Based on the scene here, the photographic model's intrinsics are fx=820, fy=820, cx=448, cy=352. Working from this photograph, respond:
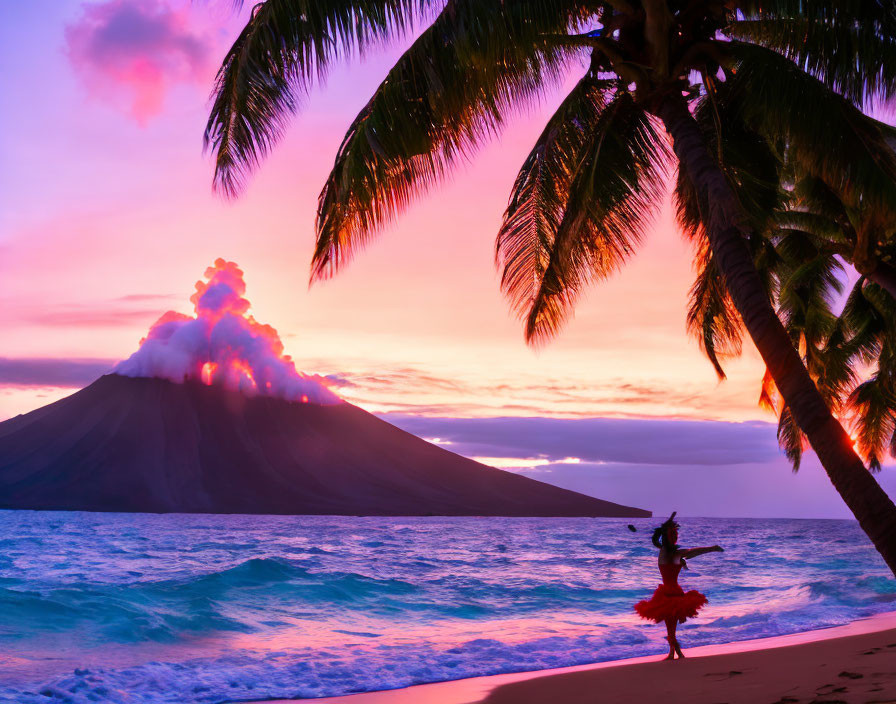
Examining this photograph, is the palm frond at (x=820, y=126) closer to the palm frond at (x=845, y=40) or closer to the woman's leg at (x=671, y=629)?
the palm frond at (x=845, y=40)

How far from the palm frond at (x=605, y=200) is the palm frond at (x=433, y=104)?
801 millimetres

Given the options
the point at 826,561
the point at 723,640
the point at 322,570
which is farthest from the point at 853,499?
the point at 826,561

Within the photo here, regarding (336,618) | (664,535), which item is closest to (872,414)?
(336,618)

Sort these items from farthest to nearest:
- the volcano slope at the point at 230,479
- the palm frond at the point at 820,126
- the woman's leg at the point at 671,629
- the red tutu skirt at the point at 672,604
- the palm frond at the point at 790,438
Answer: the volcano slope at the point at 230,479 < the palm frond at the point at 790,438 < the woman's leg at the point at 671,629 < the red tutu skirt at the point at 672,604 < the palm frond at the point at 820,126

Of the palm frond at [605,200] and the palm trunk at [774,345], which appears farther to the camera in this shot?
the palm frond at [605,200]

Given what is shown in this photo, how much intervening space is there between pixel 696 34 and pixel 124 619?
1487cm

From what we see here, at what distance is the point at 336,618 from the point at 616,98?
12.7m

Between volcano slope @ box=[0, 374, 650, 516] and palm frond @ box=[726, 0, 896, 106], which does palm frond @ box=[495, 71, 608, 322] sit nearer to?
palm frond @ box=[726, 0, 896, 106]

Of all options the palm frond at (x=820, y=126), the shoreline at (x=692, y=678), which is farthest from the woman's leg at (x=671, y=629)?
the palm frond at (x=820, y=126)

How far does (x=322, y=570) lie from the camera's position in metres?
26.3

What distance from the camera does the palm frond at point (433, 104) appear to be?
6.38 m

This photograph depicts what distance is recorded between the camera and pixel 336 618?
17.0 m

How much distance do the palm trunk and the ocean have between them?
18.3ft

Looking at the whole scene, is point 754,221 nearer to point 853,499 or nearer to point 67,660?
point 853,499
